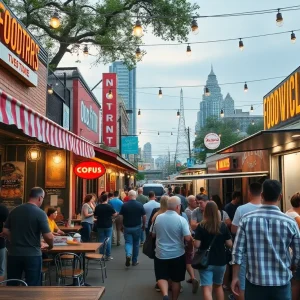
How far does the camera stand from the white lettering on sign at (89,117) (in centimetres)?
1995

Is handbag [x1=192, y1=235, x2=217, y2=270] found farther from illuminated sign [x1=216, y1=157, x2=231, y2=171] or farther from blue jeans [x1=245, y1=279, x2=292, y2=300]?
illuminated sign [x1=216, y1=157, x2=231, y2=171]

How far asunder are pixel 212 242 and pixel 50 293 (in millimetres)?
2276

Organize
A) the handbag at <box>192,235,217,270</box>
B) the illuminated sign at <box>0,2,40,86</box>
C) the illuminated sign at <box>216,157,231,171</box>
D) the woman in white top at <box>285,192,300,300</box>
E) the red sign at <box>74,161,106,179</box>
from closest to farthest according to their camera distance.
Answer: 1. the handbag at <box>192,235,217,270</box>
2. the woman in white top at <box>285,192,300,300</box>
3. the illuminated sign at <box>0,2,40,86</box>
4. the red sign at <box>74,161,106,179</box>
5. the illuminated sign at <box>216,157,231,171</box>

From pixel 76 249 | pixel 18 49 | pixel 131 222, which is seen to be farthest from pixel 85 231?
pixel 18 49

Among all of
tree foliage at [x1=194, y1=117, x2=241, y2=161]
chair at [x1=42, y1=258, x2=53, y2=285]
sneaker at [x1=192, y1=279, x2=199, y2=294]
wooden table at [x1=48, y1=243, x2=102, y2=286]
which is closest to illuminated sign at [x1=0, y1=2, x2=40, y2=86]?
wooden table at [x1=48, y1=243, x2=102, y2=286]

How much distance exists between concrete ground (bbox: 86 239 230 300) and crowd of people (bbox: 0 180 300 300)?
298mm

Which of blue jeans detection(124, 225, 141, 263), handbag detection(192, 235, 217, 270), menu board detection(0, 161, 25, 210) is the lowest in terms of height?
blue jeans detection(124, 225, 141, 263)

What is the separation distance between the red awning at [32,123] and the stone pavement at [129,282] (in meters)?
2.81

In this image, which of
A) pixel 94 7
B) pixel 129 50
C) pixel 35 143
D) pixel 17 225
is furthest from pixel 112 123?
pixel 17 225

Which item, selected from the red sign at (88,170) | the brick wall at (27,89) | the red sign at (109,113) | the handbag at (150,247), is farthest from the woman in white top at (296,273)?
the red sign at (109,113)

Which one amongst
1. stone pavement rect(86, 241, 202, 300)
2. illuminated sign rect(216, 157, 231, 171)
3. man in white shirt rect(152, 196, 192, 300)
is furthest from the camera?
illuminated sign rect(216, 157, 231, 171)

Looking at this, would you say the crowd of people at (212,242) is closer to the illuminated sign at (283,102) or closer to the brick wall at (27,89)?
the brick wall at (27,89)

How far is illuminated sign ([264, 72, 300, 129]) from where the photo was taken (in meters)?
9.55

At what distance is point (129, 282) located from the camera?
313 inches
